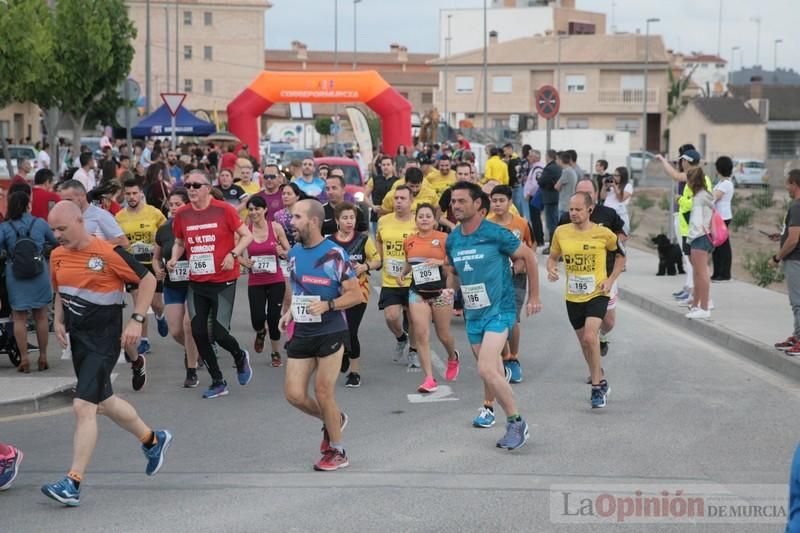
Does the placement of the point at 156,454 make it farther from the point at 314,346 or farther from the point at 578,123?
the point at 578,123

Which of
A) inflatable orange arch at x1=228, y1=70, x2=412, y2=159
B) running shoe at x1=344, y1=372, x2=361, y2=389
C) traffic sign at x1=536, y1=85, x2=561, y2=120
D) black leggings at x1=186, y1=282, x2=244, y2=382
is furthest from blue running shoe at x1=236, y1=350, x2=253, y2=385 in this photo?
inflatable orange arch at x1=228, y1=70, x2=412, y2=159

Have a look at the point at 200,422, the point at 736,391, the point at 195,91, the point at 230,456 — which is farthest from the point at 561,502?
the point at 195,91

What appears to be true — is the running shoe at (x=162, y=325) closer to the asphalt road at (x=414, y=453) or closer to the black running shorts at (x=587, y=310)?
the asphalt road at (x=414, y=453)

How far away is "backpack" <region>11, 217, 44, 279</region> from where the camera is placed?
12117 millimetres

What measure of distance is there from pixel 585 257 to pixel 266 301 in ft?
11.4

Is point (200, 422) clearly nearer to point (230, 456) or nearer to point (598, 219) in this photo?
point (230, 456)

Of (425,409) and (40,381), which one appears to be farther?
(40,381)

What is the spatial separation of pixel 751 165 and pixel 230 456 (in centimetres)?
5764

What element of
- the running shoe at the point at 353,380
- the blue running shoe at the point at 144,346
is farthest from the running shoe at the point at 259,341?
the running shoe at the point at 353,380

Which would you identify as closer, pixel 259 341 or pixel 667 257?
pixel 259 341

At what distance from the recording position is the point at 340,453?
8305 mm

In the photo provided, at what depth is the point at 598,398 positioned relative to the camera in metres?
10.4

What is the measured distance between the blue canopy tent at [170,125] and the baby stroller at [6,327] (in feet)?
83.9

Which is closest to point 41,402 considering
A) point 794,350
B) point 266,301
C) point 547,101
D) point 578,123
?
point 266,301
